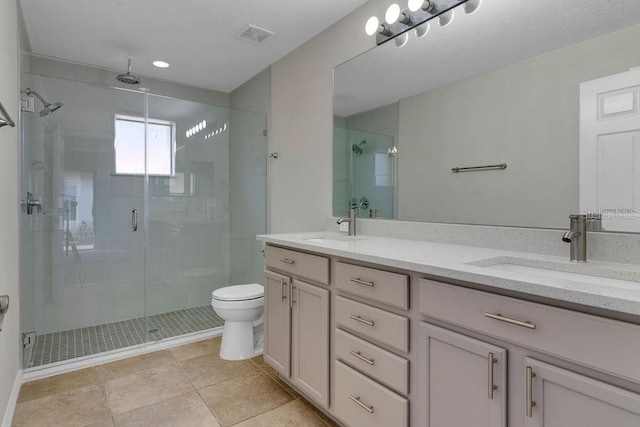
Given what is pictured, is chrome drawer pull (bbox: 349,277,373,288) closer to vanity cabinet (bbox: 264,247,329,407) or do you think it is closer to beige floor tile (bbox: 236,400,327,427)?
vanity cabinet (bbox: 264,247,329,407)

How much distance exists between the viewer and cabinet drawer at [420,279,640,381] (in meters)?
0.77

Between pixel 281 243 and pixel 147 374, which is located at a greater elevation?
pixel 281 243

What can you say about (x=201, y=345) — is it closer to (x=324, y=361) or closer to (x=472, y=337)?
(x=324, y=361)

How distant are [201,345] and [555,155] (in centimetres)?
260

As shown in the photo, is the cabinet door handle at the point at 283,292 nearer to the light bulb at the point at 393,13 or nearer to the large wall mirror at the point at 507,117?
the large wall mirror at the point at 507,117

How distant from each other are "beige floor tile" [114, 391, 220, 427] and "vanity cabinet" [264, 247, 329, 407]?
0.43 m

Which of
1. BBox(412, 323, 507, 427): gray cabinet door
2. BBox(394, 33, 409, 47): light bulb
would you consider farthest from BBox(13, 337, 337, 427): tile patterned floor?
BBox(394, 33, 409, 47): light bulb

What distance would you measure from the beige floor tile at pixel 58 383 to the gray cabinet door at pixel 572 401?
2.31 meters

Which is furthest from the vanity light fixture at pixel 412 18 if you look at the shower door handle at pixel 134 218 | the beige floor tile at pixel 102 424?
the beige floor tile at pixel 102 424

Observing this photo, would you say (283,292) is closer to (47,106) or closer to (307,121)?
(307,121)

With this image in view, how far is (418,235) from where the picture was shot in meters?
1.92

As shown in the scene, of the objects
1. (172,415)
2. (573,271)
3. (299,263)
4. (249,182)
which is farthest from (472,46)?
(172,415)

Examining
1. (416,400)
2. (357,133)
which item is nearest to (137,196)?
(357,133)

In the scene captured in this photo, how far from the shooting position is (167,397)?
195 cm
